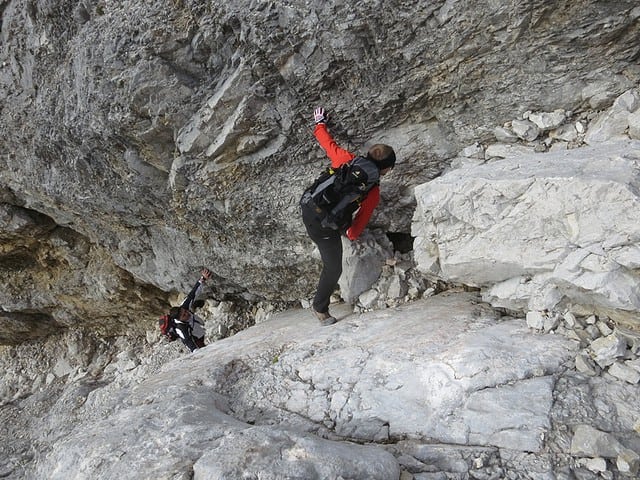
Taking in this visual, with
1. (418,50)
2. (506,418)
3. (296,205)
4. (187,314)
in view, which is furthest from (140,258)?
(506,418)

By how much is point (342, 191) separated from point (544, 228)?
2.21 metres

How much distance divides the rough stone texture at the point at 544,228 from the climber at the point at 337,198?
612 millimetres

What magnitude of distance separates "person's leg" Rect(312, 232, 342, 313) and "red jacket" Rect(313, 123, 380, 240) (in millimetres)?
281

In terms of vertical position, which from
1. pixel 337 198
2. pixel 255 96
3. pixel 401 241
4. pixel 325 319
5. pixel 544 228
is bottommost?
pixel 325 319

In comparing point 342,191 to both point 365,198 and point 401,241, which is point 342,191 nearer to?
point 365,198

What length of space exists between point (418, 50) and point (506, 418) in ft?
12.3

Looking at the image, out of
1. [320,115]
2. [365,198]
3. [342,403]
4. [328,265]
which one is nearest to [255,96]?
[320,115]

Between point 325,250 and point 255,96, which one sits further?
point 325,250

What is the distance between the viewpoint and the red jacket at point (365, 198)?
518cm

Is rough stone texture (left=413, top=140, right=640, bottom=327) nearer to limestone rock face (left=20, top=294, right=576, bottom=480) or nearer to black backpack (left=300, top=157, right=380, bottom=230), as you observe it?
limestone rock face (left=20, top=294, right=576, bottom=480)

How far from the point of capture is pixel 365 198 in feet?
17.6

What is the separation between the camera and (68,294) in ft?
35.1

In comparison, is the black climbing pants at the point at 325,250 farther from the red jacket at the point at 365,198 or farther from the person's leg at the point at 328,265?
the red jacket at the point at 365,198

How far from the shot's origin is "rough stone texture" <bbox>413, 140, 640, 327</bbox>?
358 centimetres
